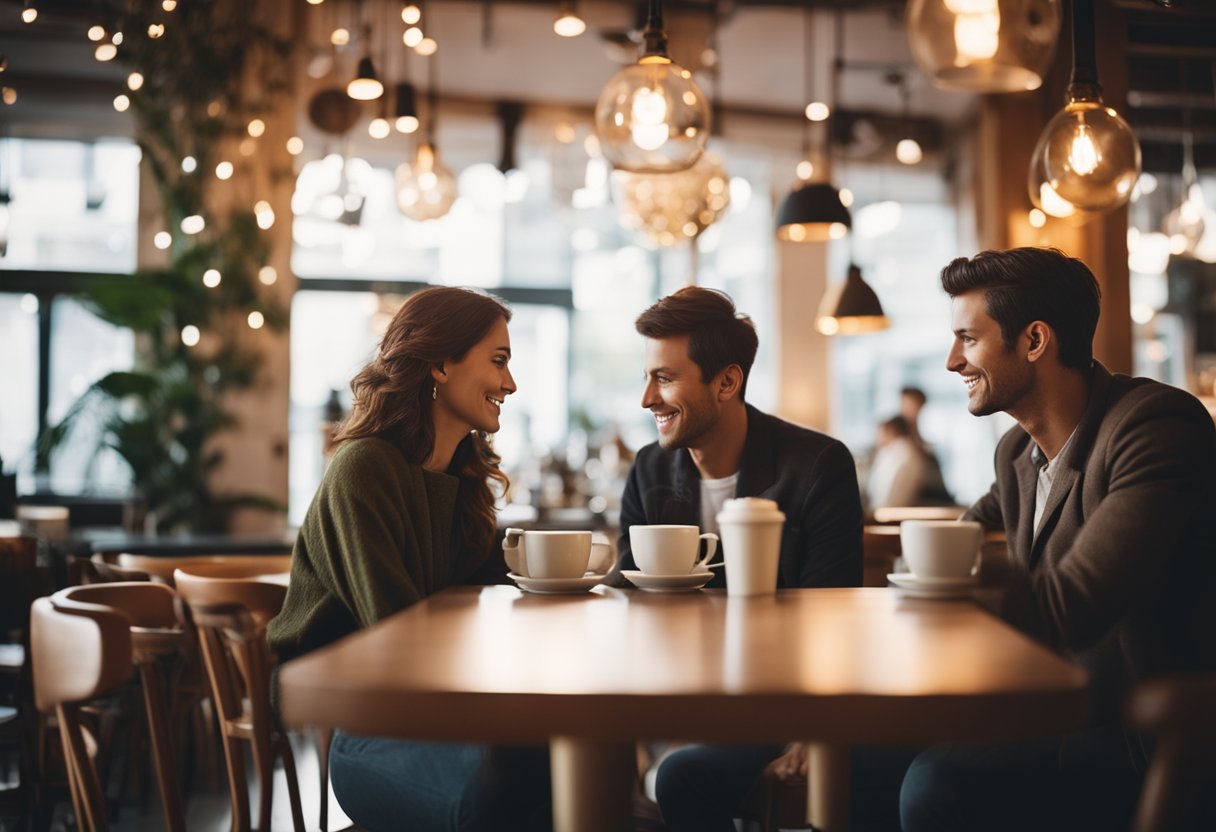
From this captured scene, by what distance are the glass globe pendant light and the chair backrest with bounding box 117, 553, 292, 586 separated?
4.50 feet

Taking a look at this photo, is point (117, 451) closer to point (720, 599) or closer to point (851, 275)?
point (851, 275)

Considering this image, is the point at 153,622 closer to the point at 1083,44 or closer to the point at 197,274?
the point at 1083,44

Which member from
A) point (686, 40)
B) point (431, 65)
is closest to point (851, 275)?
point (686, 40)

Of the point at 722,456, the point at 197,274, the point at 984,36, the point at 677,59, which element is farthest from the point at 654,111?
the point at 197,274

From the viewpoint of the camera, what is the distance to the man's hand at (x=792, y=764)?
6.72 ft

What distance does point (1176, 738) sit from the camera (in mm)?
928

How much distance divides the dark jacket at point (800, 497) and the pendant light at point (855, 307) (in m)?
3.12

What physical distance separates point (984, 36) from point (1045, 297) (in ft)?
1.64

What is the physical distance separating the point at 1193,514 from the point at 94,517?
7.29m

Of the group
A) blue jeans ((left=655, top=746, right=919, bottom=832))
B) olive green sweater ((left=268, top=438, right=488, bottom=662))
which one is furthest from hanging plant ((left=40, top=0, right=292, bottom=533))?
blue jeans ((left=655, top=746, right=919, bottom=832))

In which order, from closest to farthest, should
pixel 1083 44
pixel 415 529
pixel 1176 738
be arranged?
pixel 1176 738, pixel 415 529, pixel 1083 44

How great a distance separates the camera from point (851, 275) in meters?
5.57

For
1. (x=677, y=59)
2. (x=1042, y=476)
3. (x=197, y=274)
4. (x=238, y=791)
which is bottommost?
(x=238, y=791)

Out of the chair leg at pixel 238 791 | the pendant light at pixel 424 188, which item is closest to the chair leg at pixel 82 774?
the chair leg at pixel 238 791
